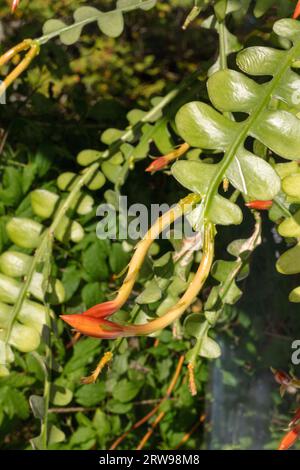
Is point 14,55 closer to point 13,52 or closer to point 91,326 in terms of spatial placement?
point 13,52

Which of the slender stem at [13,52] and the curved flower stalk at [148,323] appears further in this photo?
the slender stem at [13,52]

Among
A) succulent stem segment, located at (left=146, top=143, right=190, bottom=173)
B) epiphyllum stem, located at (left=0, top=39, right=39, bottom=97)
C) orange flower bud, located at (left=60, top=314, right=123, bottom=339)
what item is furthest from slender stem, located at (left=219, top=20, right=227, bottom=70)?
orange flower bud, located at (left=60, top=314, right=123, bottom=339)

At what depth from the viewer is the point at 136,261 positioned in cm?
58

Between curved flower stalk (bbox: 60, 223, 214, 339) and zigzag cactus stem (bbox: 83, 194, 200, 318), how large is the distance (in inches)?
0.5

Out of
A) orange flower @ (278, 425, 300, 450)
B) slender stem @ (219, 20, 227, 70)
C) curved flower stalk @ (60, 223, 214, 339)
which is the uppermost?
slender stem @ (219, 20, 227, 70)

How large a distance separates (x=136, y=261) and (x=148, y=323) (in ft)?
0.17

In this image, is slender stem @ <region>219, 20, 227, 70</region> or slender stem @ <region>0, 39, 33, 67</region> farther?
slender stem @ <region>219, 20, 227, 70</region>

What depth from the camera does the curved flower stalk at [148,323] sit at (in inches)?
20.8

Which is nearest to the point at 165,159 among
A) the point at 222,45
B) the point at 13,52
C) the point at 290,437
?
the point at 222,45

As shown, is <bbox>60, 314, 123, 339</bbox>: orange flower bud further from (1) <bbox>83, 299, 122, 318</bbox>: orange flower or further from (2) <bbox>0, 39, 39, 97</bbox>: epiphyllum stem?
(2) <bbox>0, 39, 39, 97</bbox>: epiphyllum stem

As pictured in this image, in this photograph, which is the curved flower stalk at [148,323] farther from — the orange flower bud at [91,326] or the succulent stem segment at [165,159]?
the succulent stem segment at [165,159]

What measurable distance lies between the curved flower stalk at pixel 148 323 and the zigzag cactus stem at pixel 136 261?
0.04ft

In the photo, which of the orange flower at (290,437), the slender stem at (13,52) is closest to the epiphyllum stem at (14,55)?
the slender stem at (13,52)

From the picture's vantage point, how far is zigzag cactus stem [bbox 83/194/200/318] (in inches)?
21.8
